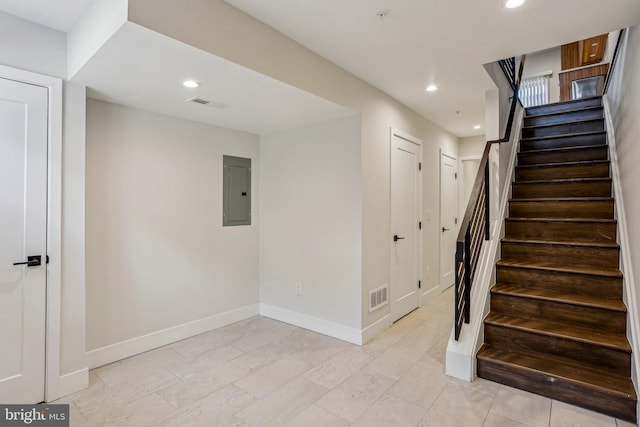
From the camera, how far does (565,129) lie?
4062 mm

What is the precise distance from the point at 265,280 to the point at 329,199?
1355 mm

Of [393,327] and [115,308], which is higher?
[115,308]

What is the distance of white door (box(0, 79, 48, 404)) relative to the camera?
2061 millimetres

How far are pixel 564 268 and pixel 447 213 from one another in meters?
2.39

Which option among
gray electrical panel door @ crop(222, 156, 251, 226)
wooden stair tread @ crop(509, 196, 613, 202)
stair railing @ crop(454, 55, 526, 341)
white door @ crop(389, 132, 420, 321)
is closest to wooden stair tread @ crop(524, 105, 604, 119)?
stair railing @ crop(454, 55, 526, 341)

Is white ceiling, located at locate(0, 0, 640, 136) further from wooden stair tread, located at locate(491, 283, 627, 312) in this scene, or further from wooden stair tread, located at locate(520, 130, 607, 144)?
wooden stair tread, located at locate(491, 283, 627, 312)

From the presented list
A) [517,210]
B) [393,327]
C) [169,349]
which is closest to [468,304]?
[393,327]

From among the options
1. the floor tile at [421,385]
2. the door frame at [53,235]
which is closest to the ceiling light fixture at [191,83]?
the door frame at [53,235]

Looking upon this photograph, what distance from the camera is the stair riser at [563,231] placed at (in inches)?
112

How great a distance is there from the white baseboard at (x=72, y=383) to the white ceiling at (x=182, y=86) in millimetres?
2070

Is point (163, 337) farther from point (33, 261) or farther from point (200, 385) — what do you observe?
point (33, 261)

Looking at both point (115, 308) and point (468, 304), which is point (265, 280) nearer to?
point (115, 308)

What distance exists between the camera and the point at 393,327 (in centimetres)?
357

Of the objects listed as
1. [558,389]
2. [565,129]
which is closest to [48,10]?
[558,389]
